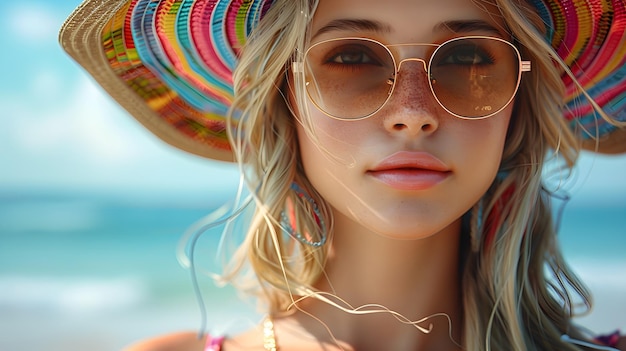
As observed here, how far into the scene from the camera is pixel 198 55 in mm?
1842

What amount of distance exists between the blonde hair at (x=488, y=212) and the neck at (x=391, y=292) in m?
0.06

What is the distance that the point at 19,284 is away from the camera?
6828 millimetres

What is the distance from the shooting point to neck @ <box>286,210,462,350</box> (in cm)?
169

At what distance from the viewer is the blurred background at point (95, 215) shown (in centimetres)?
570

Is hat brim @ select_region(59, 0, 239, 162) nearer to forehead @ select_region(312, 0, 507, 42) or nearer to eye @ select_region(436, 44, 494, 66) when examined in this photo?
forehead @ select_region(312, 0, 507, 42)

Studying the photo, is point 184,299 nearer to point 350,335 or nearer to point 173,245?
point 173,245

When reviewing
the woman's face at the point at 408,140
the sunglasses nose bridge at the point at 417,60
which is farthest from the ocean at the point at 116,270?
the sunglasses nose bridge at the point at 417,60

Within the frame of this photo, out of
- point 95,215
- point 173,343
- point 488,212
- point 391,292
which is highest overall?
point 488,212

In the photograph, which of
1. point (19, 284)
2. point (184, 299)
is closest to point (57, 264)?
point (19, 284)

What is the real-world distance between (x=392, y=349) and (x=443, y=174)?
1.46 ft

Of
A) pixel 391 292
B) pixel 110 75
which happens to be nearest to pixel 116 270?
pixel 110 75

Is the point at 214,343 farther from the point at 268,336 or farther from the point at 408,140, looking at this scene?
the point at 408,140

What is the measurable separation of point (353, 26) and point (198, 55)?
510mm

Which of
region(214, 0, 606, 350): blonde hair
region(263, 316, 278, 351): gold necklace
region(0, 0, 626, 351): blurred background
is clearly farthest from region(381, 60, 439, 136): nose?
region(0, 0, 626, 351): blurred background
